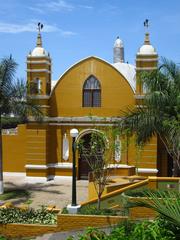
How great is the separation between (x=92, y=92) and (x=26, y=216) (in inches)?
460

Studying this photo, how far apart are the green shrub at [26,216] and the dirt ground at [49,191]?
9.93 feet

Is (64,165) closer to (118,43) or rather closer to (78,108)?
(78,108)

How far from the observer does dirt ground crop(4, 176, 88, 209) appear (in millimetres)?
19344

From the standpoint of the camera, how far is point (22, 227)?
13539mm

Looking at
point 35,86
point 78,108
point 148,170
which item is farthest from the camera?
point 78,108

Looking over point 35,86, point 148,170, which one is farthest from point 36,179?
point 148,170

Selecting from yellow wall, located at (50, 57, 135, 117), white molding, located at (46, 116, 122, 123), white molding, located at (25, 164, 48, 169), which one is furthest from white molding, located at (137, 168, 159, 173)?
white molding, located at (25, 164, 48, 169)

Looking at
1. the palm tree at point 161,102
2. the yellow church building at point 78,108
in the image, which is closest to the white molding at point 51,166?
the yellow church building at point 78,108

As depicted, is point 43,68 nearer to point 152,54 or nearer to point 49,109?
point 49,109

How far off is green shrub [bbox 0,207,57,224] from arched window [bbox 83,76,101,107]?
35.7 feet

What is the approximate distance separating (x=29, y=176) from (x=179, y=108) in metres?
10.9

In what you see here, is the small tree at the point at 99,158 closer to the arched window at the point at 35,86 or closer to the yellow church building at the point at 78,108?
the yellow church building at the point at 78,108

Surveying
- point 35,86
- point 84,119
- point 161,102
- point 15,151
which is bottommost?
A: point 15,151

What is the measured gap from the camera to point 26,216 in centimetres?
1413
